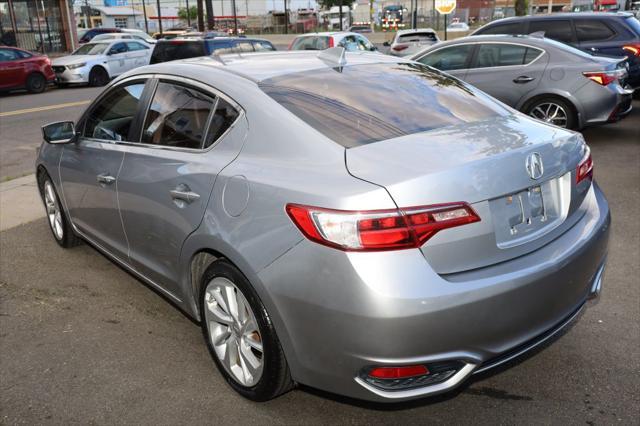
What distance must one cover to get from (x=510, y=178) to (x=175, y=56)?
11.3m

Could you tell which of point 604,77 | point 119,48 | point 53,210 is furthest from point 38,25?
point 604,77

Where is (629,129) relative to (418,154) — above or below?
below

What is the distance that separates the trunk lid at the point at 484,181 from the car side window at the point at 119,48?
2047cm

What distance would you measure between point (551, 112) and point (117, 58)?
16.9 meters

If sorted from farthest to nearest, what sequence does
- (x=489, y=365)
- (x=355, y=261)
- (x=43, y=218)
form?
(x=43, y=218)
(x=489, y=365)
(x=355, y=261)

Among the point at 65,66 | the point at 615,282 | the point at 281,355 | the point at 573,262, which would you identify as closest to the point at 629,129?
the point at 615,282

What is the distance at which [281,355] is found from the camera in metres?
2.68

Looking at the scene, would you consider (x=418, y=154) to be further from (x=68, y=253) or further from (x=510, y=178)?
(x=68, y=253)

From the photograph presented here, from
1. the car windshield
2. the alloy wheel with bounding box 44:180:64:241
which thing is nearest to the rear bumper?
the alloy wheel with bounding box 44:180:64:241

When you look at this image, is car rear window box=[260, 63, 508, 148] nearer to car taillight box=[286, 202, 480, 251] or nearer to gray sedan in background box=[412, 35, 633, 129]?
car taillight box=[286, 202, 480, 251]

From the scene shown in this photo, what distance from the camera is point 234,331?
296cm

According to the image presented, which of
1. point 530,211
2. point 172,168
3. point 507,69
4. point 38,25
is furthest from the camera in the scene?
point 38,25

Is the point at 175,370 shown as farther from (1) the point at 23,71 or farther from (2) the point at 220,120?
(1) the point at 23,71

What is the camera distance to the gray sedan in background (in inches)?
321
